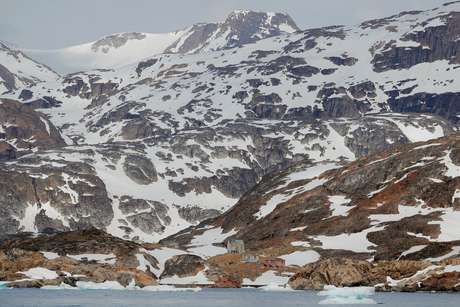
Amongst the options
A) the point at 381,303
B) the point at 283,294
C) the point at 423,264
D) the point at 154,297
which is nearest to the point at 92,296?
the point at 154,297

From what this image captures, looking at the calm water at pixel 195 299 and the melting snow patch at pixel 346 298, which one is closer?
the calm water at pixel 195 299

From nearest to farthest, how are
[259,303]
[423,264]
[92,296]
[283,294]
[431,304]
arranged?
1. [431,304]
2. [259,303]
3. [92,296]
4. [283,294]
5. [423,264]

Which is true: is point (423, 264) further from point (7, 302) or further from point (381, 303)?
point (7, 302)

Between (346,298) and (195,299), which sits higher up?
(195,299)

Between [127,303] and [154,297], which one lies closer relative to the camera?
[127,303]

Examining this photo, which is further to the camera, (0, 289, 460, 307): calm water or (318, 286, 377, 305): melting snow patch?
(318, 286, 377, 305): melting snow patch

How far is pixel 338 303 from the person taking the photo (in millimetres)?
151000

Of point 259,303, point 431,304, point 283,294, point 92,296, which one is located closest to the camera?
point 431,304

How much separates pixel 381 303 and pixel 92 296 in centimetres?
5103

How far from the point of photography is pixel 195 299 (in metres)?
167

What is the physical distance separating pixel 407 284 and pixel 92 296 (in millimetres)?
61919

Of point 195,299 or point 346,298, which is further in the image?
point 195,299

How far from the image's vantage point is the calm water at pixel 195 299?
149125 mm

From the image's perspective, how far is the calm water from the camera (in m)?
149
